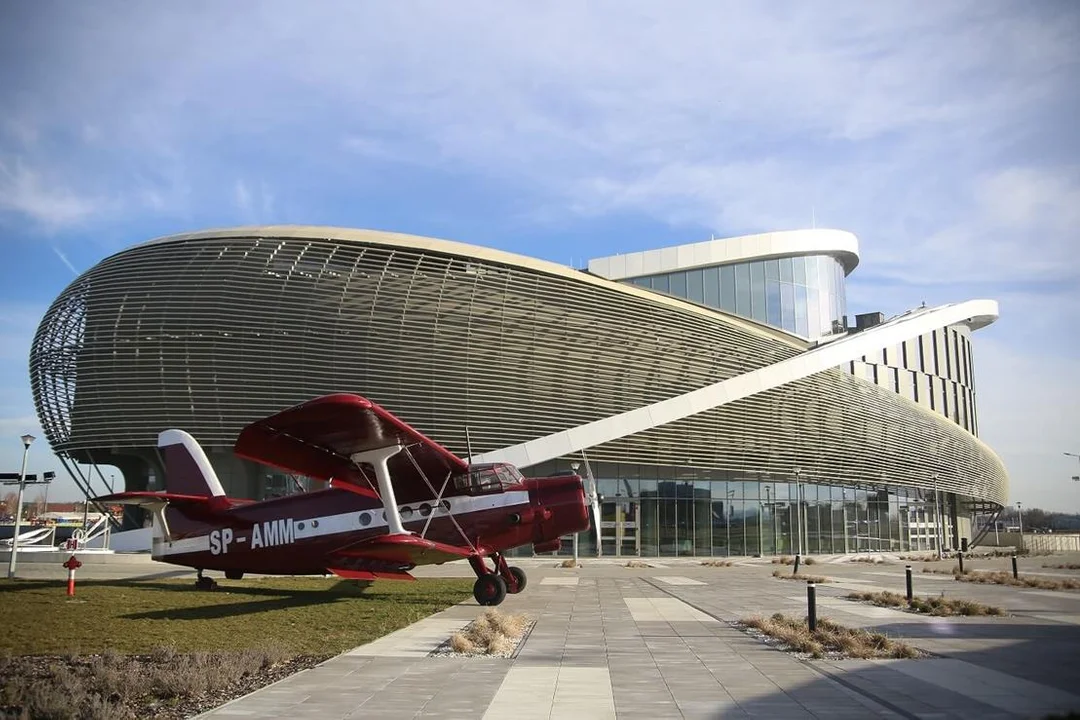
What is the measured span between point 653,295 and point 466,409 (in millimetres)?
15077

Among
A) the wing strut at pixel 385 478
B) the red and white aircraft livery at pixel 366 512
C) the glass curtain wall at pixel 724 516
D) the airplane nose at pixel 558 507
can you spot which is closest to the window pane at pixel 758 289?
the glass curtain wall at pixel 724 516

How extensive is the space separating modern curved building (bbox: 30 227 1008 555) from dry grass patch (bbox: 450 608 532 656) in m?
25.4

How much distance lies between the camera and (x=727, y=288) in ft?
209

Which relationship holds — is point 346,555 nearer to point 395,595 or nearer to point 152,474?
point 395,595

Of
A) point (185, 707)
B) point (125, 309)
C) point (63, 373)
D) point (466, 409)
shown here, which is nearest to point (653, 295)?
point (466, 409)

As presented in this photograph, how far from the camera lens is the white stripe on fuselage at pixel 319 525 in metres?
20.6

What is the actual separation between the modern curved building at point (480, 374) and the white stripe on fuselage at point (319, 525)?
1979cm

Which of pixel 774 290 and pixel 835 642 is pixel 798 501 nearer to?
pixel 774 290

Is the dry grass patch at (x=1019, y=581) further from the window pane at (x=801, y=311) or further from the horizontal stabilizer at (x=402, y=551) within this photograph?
the window pane at (x=801, y=311)

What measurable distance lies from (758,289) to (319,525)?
50.8 metres

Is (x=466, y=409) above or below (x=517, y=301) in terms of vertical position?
below

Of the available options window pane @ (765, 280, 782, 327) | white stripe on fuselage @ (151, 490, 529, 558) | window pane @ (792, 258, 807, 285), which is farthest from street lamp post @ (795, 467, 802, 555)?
white stripe on fuselage @ (151, 490, 529, 558)

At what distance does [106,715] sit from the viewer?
25.2 ft

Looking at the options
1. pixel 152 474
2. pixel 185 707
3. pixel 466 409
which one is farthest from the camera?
pixel 152 474
